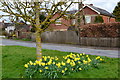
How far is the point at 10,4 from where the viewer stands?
4.67m

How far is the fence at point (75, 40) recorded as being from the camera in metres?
14.3

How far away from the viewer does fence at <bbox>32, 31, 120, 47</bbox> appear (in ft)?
47.1

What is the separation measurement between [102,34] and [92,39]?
1.36 metres

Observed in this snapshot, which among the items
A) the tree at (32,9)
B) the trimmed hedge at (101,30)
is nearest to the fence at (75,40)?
the trimmed hedge at (101,30)

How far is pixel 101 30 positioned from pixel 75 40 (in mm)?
3969

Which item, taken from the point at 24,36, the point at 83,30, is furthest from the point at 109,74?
the point at 24,36

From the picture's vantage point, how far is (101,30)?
47.9 feet

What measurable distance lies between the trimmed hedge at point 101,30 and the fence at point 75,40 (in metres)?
0.47

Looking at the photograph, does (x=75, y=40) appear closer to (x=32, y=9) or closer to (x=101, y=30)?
(x=101, y=30)

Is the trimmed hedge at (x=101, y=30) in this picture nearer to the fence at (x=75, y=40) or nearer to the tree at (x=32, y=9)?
the fence at (x=75, y=40)

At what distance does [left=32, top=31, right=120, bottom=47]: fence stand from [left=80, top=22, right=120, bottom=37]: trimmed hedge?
0.47 m

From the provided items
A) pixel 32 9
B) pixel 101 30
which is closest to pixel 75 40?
pixel 101 30

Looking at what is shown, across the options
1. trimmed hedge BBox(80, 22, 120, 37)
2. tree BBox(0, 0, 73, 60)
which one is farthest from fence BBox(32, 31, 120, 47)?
tree BBox(0, 0, 73, 60)

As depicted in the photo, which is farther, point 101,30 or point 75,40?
point 75,40
